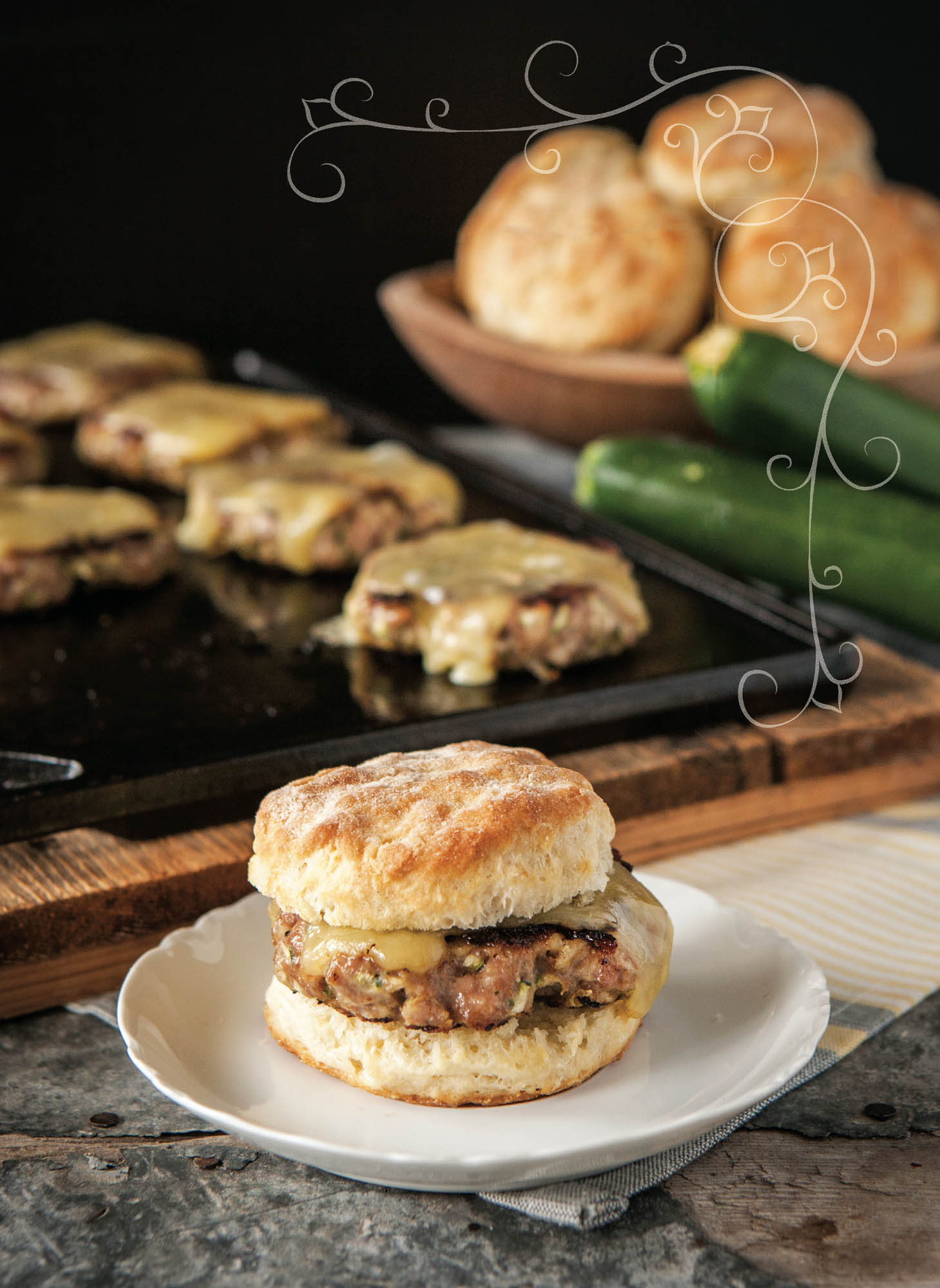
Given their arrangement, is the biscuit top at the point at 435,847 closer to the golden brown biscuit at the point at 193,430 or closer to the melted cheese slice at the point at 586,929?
the melted cheese slice at the point at 586,929

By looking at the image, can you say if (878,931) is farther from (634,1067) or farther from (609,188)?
(609,188)

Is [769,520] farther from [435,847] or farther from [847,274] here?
[435,847]

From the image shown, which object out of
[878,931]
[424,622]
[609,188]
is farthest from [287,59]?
[878,931]

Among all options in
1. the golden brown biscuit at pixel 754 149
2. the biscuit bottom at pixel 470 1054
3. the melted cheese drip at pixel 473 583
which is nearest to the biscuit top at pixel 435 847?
the biscuit bottom at pixel 470 1054

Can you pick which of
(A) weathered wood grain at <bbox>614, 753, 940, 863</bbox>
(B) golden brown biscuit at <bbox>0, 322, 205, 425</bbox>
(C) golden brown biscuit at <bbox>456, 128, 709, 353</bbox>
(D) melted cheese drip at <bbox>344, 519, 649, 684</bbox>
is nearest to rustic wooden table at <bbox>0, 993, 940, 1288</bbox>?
(A) weathered wood grain at <bbox>614, 753, 940, 863</bbox>

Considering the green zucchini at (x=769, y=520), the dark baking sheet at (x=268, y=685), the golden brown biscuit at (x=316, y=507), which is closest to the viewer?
the dark baking sheet at (x=268, y=685)

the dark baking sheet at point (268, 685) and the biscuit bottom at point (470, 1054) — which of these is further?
the dark baking sheet at point (268, 685)

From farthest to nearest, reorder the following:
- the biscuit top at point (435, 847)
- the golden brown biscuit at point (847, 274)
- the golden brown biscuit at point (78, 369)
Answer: the golden brown biscuit at point (78, 369) → the golden brown biscuit at point (847, 274) → the biscuit top at point (435, 847)

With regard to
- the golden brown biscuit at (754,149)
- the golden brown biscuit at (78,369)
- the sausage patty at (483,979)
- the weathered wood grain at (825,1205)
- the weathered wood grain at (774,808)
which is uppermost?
the golden brown biscuit at (754,149)
